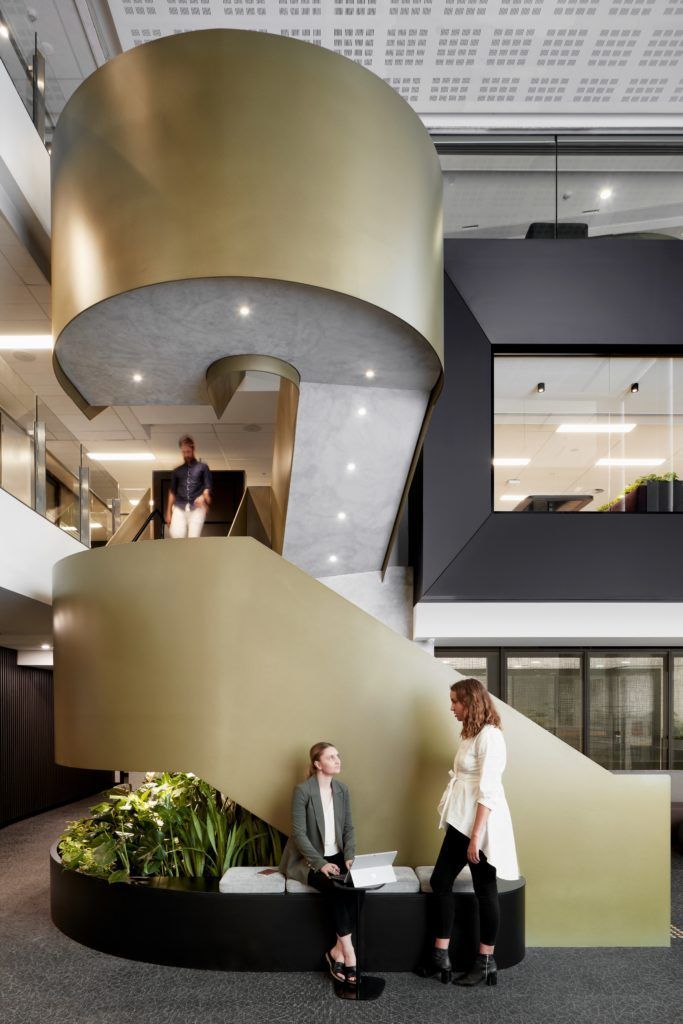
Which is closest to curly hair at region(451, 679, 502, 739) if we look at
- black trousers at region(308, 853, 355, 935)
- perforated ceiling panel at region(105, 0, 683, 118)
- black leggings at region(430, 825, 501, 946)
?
black leggings at region(430, 825, 501, 946)

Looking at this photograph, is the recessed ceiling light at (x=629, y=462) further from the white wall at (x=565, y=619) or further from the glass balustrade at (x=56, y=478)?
the glass balustrade at (x=56, y=478)

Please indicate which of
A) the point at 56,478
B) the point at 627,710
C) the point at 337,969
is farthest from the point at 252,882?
the point at 627,710

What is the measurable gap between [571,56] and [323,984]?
25.7 ft

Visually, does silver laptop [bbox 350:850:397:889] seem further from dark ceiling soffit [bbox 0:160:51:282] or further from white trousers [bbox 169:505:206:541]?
dark ceiling soffit [bbox 0:160:51:282]

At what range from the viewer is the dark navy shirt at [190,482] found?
7461mm

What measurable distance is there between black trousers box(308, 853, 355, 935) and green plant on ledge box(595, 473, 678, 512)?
4.89 m

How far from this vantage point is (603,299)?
7.91m

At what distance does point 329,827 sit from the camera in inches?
181

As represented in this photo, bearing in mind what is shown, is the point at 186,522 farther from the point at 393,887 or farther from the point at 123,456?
the point at 123,456

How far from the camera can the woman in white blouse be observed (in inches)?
170

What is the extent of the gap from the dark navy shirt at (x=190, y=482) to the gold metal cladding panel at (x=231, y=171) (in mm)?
2423

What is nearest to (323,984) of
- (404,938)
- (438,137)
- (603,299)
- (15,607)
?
(404,938)

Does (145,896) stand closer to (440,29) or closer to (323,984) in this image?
(323,984)

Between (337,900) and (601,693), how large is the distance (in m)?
6.57
